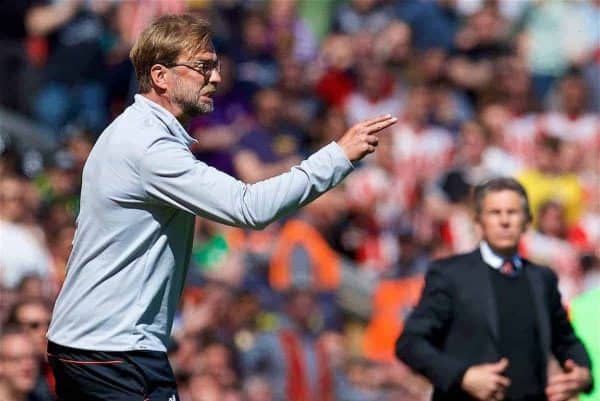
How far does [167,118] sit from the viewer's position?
4.87m

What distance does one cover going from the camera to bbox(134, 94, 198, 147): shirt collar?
4.86 meters

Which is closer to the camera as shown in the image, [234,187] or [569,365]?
[234,187]

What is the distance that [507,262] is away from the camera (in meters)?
6.59

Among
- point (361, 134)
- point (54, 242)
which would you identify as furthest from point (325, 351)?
point (361, 134)

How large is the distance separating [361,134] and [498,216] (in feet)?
6.56

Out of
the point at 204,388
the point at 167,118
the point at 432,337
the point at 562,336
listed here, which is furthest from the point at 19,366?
the point at 167,118

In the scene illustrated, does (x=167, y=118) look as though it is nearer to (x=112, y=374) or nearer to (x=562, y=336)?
(x=112, y=374)

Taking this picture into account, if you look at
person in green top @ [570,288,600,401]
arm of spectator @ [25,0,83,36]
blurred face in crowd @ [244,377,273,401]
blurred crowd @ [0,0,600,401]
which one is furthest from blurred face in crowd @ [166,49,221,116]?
arm of spectator @ [25,0,83,36]

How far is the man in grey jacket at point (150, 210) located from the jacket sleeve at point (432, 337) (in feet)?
5.42

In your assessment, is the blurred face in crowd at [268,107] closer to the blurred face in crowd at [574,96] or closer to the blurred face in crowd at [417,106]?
the blurred face in crowd at [417,106]

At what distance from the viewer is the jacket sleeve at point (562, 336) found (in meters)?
6.57

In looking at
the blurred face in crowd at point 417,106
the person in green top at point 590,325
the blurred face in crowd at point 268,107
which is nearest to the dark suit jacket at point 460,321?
the person in green top at point 590,325

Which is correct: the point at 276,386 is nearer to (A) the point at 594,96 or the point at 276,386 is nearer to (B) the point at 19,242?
(B) the point at 19,242

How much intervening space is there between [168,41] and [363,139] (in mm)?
750
